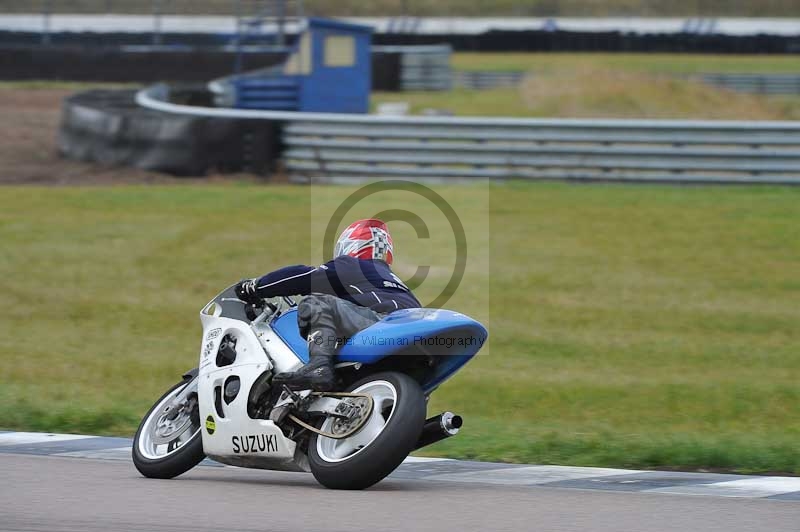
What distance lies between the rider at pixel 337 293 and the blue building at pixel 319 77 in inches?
734

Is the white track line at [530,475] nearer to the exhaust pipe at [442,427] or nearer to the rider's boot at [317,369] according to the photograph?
the exhaust pipe at [442,427]

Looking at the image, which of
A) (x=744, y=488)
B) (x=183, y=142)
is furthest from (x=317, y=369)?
(x=183, y=142)

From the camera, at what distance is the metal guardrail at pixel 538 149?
16094 millimetres

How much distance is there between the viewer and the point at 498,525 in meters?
4.93

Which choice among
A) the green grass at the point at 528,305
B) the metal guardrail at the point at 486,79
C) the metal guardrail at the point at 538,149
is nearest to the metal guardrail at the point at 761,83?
the metal guardrail at the point at 486,79

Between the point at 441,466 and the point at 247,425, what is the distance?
1134 millimetres

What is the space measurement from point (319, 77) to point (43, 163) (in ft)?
26.4

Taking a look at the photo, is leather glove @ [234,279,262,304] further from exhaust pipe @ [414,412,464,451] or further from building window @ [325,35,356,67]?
building window @ [325,35,356,67]

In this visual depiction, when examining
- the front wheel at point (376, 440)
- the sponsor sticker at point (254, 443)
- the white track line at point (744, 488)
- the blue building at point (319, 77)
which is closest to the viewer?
the front wheel at point (376, 440)

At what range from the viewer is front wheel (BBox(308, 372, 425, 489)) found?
17.7 ft

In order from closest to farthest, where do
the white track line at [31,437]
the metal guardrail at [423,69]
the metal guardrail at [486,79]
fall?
1. the white track line at [31,437]
2. the metal guardrail at [423,69]
3. the metal guardrail at [486,79]

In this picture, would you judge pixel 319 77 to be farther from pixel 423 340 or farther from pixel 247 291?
pixel 423 340

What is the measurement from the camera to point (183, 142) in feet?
58.2

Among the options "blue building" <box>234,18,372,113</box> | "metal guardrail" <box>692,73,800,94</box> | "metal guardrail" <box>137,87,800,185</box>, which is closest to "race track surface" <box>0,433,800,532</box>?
"metal guardrail" <box>137,87,800,185</box>
